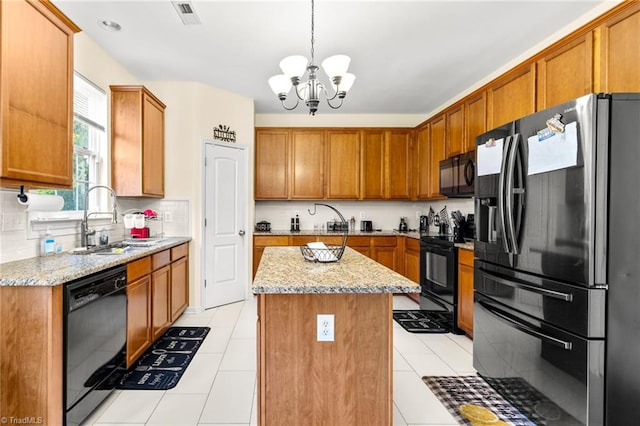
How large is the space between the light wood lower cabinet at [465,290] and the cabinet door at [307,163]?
2.48 meters

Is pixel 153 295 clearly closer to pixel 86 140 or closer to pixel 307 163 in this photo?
pixel 86 140

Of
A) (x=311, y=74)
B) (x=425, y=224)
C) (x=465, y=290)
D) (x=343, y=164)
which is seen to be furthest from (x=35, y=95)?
(x=425, y=224)

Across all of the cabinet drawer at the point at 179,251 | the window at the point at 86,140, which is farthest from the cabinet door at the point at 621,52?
the window at the point at 86,140

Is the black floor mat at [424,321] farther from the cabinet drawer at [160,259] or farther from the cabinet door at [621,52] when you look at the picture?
the cabinet drawer at [160,259]

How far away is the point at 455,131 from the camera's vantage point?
386 cm

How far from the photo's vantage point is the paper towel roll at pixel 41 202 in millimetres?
2072

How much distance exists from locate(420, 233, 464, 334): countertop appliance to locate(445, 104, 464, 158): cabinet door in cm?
106

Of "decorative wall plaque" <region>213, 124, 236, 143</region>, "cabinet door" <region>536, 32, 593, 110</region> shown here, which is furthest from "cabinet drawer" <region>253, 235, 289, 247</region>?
"cabinet door" <region>536, 32, 593, 110</region>

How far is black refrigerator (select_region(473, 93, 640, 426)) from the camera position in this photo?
160cm

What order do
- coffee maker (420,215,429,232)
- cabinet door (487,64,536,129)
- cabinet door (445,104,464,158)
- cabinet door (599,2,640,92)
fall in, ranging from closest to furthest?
cabinet door (599,2,640,92), cabinet door (487,64,536,129), cabinet door (445,104,464,158), coffee maker (420,215,429,232)

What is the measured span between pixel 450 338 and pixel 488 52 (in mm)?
2849

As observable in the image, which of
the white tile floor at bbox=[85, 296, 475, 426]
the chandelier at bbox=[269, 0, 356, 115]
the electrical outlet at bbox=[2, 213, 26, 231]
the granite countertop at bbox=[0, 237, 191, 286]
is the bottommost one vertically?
the white tile floor at bbox=[85, 296, 475, 426]

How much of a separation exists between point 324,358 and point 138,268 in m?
1.79

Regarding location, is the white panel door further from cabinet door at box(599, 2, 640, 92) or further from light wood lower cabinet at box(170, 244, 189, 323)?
cabinet door at box(599, 2, 640, 92)
